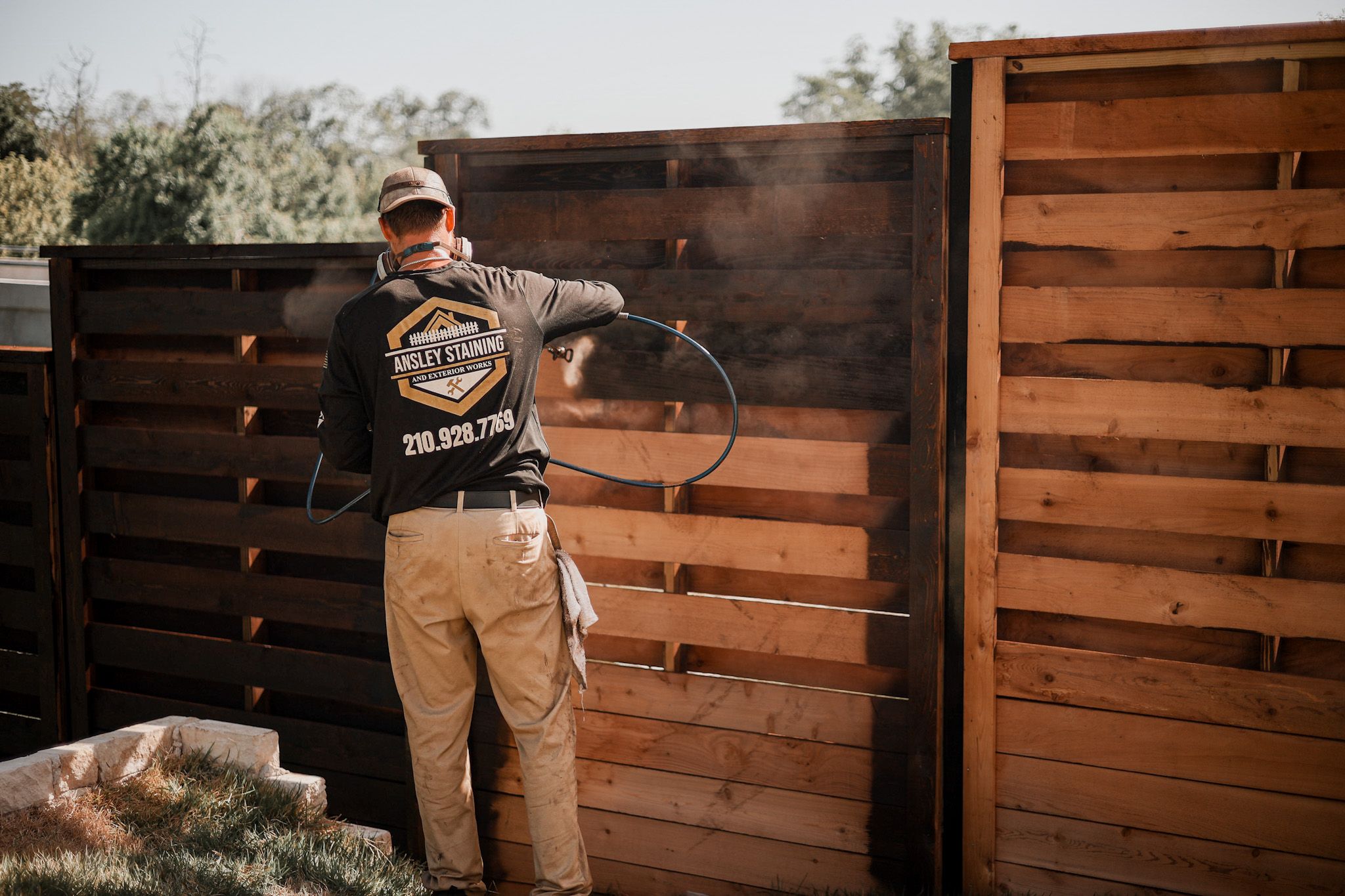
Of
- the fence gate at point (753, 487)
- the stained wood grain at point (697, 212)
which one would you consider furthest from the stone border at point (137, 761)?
the stained wood grain at point (697, 212)

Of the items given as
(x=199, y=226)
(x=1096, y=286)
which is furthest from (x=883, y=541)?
(x=199, y=226)

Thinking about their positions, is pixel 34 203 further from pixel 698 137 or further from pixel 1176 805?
pixel 1176 805

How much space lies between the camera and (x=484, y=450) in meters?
2.82

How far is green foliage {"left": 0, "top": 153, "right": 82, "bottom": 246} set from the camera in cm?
2038

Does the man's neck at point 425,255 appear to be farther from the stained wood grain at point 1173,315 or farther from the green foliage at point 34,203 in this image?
the green foliage at point 34,203

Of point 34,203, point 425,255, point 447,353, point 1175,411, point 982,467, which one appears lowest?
point 982,467

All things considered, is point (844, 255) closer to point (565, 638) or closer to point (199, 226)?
point (565, 638)

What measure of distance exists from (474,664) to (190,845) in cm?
92

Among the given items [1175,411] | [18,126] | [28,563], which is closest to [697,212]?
[1175,411]

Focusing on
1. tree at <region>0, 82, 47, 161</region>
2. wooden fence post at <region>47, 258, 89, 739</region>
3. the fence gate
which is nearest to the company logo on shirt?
the fence gate

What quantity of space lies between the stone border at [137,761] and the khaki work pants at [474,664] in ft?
1.00

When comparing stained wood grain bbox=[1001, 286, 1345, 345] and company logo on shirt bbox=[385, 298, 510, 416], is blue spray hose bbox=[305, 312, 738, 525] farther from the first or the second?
stained wood grain bbox=[1001, 286, 1345, 345]

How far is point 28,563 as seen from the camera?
450cm

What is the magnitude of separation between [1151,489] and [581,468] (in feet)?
5.99
